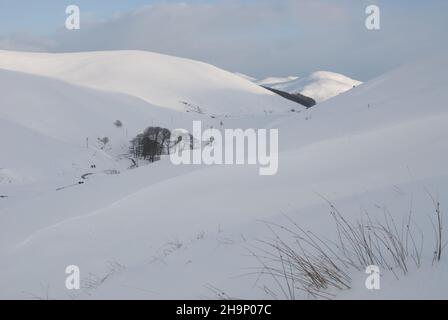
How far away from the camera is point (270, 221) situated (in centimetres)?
469

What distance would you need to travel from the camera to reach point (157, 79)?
7944cm

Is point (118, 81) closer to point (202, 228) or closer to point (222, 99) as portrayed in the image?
point (222, 99)

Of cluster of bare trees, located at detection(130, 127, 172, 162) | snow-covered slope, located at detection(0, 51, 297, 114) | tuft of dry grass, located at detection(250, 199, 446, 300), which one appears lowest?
tuft of dry grass, located at detection(250, 199, 446, 300)

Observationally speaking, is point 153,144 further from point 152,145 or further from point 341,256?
point 341,256

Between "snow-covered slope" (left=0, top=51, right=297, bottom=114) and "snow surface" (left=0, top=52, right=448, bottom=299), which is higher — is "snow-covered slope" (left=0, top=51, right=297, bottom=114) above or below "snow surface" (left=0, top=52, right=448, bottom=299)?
above

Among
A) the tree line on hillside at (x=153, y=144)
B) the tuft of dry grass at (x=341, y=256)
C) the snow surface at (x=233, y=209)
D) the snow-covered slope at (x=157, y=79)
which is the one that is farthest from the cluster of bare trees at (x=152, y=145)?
the tuft of dry grass at (x=341, y=256)

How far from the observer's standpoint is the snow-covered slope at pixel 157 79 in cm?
7006

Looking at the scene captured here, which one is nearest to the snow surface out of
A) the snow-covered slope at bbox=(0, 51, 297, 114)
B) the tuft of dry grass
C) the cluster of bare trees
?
the tuft of dry grass

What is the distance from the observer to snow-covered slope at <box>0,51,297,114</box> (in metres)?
70.1

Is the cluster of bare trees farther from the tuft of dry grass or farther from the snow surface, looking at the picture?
the tuft of dry grass

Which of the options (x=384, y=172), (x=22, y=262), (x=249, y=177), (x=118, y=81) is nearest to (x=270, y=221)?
(x=384, y=172)

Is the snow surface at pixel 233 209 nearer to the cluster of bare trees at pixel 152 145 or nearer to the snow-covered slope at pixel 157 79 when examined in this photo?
the cluster of bare trees at pixel 152 145
